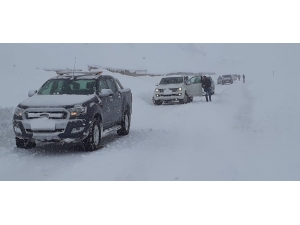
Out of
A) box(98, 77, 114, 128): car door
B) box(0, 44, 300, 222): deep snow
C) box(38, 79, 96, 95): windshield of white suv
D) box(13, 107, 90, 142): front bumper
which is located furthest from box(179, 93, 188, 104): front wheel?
box(13, 107, 90, 142): front bumper

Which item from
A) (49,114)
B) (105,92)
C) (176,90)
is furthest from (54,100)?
(176,90)

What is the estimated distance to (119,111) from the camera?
41.0 ft

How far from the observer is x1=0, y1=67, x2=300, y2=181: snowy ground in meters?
8.22

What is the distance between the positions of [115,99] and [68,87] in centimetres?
153

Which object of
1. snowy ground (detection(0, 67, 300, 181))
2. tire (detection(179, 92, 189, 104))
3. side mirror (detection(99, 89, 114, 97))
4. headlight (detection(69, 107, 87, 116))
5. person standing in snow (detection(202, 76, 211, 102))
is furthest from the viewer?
person standing in snow (detection(202, 76, 211, 102))

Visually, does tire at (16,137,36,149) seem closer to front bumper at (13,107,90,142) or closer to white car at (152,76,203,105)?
front bumper at (13,107,90,142)

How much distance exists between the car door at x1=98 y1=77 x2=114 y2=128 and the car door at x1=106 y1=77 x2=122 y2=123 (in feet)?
0.90

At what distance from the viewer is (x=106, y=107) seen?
11.2 m

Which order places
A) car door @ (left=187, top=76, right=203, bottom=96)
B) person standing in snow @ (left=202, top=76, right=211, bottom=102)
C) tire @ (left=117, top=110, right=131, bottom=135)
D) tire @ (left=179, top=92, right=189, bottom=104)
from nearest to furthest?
tire @ (left=117, top=110, right=131, bottom=135), tire @ (left=179, top=92, right=189, bottom=104), person standing in snow @ (left=202, top=76, right=211, bottom=102), car door @ (left=187, top=76, right=203, bottom=96)

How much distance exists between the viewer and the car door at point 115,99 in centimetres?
1210

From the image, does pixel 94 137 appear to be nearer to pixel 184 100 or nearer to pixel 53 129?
pixel 53 129

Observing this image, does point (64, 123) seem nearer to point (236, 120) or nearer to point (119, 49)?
point (119, 49)

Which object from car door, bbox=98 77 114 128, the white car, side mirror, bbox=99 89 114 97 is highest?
side mirror, bbox=99 89 114 97

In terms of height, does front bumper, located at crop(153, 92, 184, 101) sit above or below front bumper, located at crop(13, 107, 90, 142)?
below
